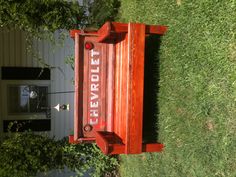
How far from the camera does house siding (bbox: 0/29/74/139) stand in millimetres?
10125

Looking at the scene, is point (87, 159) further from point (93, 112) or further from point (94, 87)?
point (94, 87)

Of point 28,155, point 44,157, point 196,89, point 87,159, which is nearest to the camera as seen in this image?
point 196,89

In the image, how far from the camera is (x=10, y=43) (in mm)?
10117

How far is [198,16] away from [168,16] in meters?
0.91

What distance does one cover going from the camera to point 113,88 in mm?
4961

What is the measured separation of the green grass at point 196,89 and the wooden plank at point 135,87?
46 cm

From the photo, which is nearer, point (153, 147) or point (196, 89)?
point (196, 89)

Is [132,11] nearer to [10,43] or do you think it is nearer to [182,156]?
[182,156]

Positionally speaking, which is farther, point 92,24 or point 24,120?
point 24,120

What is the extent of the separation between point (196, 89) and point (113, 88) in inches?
51.3

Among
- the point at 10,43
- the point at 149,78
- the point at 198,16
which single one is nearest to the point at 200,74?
the point at 198,16

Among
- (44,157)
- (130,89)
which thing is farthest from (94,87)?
(44,157)

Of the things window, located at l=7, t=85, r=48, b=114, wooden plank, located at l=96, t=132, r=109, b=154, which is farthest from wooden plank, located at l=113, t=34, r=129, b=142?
window, located at l=7, t=85, r=48, b=114

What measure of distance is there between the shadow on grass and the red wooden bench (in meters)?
0.38
